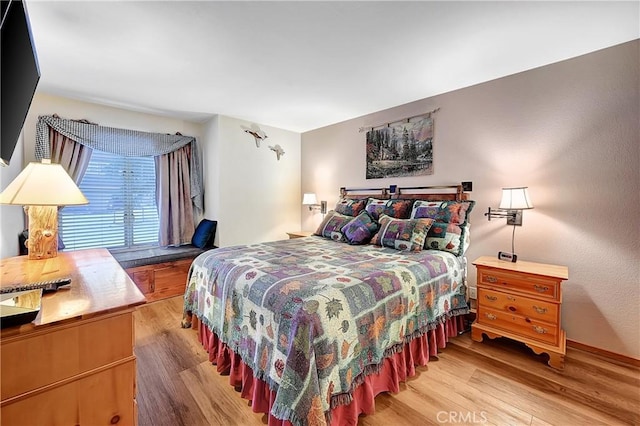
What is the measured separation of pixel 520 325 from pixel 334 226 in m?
1.96

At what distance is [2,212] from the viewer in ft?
7.30

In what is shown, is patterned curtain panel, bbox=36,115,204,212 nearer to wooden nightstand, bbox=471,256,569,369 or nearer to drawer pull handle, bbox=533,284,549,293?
wooden nightstand, bbox=471,256,569,369

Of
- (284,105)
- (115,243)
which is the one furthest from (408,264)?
(115,243)

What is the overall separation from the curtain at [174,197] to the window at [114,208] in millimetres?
175

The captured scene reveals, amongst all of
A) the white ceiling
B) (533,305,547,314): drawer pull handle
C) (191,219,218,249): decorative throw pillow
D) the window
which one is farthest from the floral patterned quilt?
the window

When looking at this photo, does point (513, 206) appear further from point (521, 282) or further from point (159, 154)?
point (159, 154)

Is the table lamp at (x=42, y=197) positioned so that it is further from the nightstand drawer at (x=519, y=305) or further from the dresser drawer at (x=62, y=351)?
the nightstand drawer at (x=519, y=305)

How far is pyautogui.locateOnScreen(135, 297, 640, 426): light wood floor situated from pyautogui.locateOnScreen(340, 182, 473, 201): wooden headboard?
1494mm

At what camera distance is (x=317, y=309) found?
1350mm

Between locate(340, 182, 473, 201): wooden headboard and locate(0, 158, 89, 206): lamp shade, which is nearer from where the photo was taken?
locate(0, 158, 89, 206): lamp shade

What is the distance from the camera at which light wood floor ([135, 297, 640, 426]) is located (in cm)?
155

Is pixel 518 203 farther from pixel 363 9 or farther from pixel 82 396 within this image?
pixel 82 396

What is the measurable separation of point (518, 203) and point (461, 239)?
22.1 inches

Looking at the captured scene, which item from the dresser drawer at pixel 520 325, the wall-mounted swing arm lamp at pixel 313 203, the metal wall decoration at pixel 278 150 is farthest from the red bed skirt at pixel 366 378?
the metal wall decoration at pixel 278 150
